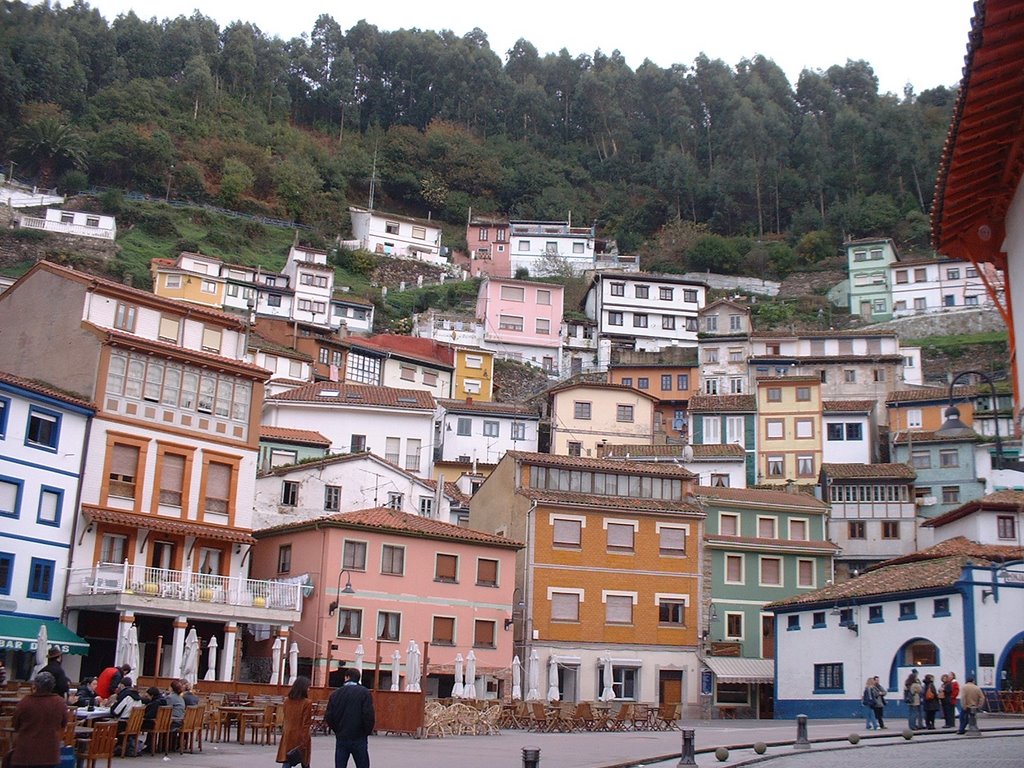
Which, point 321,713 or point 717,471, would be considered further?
point 717,471

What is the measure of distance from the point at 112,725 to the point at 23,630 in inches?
741

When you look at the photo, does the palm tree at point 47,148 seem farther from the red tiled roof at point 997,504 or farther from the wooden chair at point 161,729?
the wooden chair at point 161,729

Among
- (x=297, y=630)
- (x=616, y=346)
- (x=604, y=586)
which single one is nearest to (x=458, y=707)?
(x=297, y=630)

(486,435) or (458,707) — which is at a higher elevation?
(486,435)

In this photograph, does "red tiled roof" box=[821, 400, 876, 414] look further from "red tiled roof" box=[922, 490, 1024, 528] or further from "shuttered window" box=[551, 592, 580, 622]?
"shuttered window" box=[551, 592, 580, 622]

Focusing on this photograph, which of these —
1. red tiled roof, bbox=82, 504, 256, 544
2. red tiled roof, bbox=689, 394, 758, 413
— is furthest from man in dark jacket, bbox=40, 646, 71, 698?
red tiled roof, bbox=689, 394, 758, 413

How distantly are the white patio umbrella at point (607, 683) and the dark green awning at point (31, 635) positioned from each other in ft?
55.5

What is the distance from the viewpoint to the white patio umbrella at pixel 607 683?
131 feet

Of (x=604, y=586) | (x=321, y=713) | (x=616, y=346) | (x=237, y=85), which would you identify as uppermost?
(x=237, y=85)

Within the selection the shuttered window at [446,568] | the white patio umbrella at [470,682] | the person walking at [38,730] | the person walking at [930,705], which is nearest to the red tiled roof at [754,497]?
the shuttered window at [446,568]

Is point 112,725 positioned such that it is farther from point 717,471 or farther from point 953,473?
point 953,473

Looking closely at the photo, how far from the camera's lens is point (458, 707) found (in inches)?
1161

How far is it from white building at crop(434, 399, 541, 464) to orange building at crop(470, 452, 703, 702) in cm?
1853

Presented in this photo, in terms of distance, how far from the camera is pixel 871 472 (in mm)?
63625
